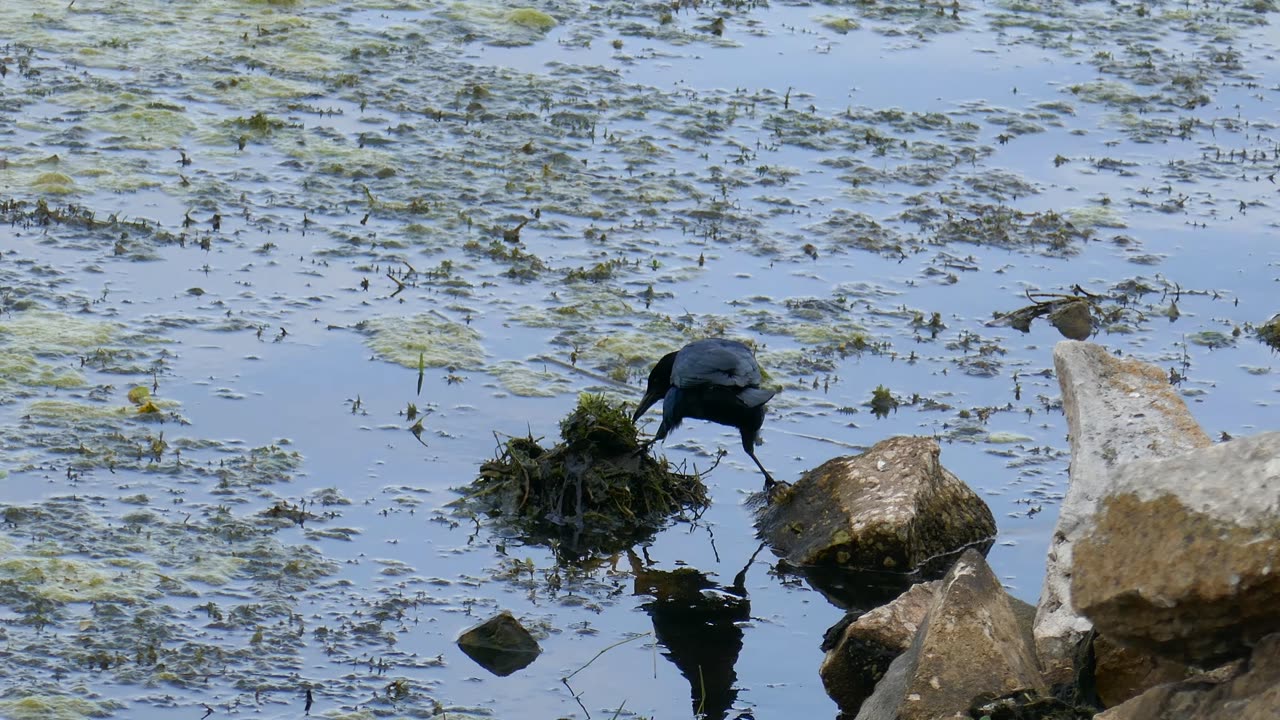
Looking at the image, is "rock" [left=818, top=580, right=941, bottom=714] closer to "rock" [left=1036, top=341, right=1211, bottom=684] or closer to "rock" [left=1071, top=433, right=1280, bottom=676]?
"rock" [left=1036, top=341, right=1211, bottom=684]

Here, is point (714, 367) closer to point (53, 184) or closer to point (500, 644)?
point (500, 644)

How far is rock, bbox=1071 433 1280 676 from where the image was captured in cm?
394

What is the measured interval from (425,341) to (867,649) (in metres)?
3.41

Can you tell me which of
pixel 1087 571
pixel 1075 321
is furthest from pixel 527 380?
pixel 1087 571

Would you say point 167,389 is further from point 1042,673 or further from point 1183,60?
point 1183,60

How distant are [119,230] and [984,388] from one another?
4.70 m

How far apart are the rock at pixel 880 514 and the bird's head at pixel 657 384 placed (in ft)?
3.01

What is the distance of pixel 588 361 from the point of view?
343 inches

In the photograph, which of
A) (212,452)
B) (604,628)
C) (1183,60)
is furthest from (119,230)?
(1183,60)

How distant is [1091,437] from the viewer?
6.21 meters

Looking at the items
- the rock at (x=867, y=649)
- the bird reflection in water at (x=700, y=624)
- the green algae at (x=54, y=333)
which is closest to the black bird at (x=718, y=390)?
the bird reflection in water at (x=700, y=624)

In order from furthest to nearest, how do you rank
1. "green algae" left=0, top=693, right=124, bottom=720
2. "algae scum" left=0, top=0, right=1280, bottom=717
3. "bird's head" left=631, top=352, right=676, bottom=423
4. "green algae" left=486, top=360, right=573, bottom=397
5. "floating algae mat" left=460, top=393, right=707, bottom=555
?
"green algae" left=486, top=360, right=573, bottom=397
"bird's head" left=631, top=352, right=676, bottom=423
"floating algae mat" left=460, top=393, right=707, bottom=555
"algae scum" left=0, top=0, right=1280, bottom=717
"green algae" left=0, top=693, right=124, bottom=720

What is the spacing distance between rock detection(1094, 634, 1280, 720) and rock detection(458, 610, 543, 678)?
89.0 inches

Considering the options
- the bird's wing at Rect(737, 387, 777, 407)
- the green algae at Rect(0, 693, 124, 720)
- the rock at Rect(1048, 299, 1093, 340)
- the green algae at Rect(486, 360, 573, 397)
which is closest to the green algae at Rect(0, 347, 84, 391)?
the green algae at Rect(486, 360, 573, 397)
